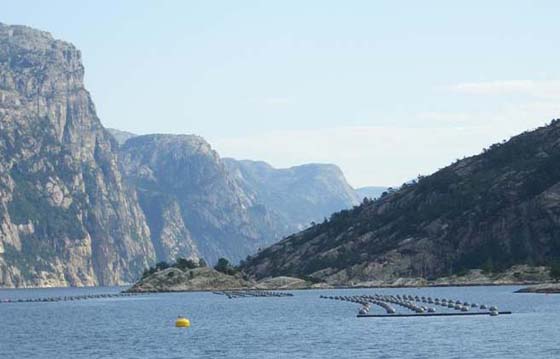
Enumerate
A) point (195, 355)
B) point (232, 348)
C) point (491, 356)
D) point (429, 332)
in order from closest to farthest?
1. point (491, 356)
2. point (195, 355)
3. point (232, 348)
4. point (429, 332)

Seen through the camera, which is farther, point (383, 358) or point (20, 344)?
point (20, 344)

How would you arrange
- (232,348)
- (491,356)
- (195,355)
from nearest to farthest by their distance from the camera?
(491,356)
(195,355)
(232,348)

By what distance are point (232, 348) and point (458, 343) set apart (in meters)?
34.1

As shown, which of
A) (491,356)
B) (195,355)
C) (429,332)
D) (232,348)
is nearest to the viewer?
(491,356)

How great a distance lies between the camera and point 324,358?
153m

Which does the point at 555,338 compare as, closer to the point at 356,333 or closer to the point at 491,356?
the point at 491,356

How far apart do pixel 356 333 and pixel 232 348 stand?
2806 cm

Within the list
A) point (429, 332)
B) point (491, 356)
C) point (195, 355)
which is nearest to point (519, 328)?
point (429, 332)

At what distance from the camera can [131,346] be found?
183125 mm

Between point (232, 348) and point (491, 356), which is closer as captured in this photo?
point (491, 356)

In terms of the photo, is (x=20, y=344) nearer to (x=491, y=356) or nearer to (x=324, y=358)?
(x=324, y=358)

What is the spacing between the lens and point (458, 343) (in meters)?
168

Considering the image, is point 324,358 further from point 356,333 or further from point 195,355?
point 356,333

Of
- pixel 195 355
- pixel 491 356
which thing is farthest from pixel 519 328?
pixel 195 355
